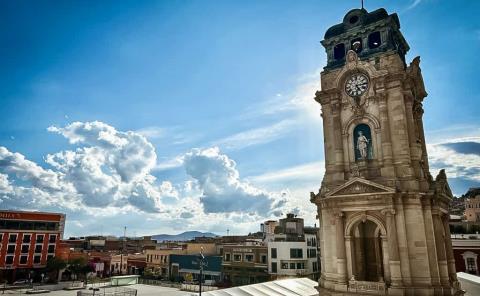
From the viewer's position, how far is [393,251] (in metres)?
25.5

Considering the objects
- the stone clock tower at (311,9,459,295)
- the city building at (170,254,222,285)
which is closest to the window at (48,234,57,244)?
the city building at (170,254,222,285)

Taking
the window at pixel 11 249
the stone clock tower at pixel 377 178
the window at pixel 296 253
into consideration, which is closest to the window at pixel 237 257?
the window at pixel 296 253

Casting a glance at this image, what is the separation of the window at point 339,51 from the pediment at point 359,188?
1138cm

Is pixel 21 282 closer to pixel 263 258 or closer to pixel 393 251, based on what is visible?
pixel 263 258

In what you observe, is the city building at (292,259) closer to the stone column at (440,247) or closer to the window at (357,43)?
the stone column at (440,247)

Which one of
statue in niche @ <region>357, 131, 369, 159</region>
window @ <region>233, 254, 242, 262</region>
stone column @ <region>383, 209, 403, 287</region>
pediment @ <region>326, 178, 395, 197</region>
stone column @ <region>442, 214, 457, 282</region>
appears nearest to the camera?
stone column @ <region>383, 209, 403, 287</region>

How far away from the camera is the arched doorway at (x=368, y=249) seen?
28031mm

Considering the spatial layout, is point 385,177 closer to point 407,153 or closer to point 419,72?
point 407,153

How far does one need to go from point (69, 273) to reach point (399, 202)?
94310 millimetres

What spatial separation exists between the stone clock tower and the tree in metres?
83.1

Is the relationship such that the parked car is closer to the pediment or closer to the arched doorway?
the arched doorway

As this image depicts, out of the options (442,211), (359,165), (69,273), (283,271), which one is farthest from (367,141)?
(69,273)

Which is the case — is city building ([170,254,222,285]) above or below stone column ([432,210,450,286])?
below

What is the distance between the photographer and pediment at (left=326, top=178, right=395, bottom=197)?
26.2 metres
